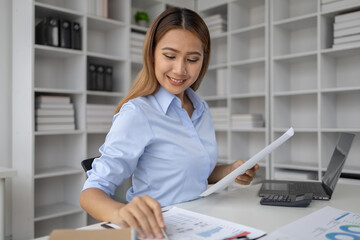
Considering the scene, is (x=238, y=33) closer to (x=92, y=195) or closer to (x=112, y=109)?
(x=112, y=109)

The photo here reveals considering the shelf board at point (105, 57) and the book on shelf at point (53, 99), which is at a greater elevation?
the shelf board at point (105, 57)

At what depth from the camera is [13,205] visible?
8.63 ft

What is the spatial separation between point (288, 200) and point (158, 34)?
2.42ft

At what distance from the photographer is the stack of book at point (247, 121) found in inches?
128

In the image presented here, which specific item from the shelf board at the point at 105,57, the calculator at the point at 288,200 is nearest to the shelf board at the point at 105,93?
the shelf board at the point at 105,57

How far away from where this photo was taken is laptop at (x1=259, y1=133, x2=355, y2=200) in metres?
1.21

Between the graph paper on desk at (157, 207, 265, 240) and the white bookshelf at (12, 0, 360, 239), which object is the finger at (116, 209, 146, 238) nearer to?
the graph paper on desk at (157, 207, 265, 240)

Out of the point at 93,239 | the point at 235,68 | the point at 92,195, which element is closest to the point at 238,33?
the point at 235,68

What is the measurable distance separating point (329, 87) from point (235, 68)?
1002mm

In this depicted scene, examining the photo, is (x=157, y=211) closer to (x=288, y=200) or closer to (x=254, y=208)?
(x=254, y=208)

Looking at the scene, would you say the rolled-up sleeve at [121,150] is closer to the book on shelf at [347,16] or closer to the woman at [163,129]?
the woman at [163,129]

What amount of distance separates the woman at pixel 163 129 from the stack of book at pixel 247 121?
6.63ft

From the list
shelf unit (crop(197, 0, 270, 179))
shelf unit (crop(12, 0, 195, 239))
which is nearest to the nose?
shelf unit (crop(12, 0, 195, 239))

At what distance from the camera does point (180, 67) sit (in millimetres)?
1129
